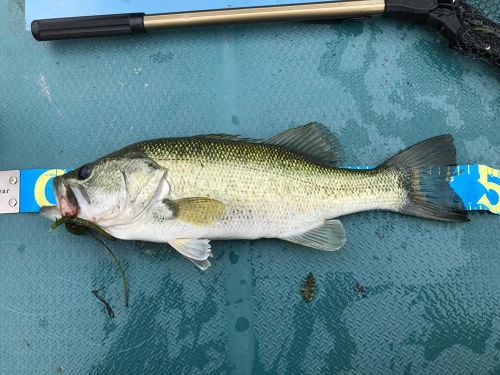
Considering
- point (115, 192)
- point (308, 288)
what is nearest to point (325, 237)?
point (308, 288)

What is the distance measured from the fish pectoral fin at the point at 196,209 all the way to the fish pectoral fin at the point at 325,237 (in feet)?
1.16

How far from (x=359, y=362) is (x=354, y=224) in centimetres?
63

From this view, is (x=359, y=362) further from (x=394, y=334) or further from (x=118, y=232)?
(x=118, y=232)

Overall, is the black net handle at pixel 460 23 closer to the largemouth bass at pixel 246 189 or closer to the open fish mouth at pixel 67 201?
the largemouth bass at pixel 246 189

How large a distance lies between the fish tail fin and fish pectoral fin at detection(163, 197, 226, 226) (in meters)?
0.79

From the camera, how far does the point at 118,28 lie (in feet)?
6.97

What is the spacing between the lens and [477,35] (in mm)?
1965

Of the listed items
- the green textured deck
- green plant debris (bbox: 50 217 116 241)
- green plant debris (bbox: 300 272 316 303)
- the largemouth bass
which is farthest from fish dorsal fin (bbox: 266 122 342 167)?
green plant debris (bbox: 50 217 116 241)

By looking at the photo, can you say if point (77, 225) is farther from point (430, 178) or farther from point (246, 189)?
point (430, 178)

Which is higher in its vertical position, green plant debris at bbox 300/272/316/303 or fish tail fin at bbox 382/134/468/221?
fish tail fin at bbox 382/134/468/221

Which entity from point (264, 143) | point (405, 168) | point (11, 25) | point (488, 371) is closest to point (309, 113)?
point (264, 143)

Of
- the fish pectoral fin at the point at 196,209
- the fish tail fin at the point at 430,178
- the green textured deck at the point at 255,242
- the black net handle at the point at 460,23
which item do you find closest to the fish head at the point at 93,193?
the fish pectoral fin at the point at 196,209

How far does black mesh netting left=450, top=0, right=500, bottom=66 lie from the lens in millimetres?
1961

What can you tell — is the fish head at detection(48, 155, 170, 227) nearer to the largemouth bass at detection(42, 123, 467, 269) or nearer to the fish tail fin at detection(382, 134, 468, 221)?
the largemouth bass at detection(42, 123, 467, 269)
